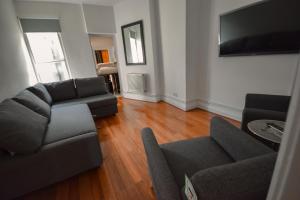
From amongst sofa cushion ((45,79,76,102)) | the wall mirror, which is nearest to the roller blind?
sofa cushion ((45,79,76,102))

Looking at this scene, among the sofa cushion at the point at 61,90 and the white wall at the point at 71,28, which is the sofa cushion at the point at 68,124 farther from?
the white wall at the point at 71,28

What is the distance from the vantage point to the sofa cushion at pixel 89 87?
3127 millimetres

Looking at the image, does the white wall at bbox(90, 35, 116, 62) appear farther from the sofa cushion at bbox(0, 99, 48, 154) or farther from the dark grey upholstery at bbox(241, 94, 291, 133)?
the dark grey upholstery at bbox(241, 94, 291, 133)

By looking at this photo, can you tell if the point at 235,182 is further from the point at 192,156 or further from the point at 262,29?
the point at 262,29

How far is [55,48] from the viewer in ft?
12.3

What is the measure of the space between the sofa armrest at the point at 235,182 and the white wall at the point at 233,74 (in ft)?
6.08

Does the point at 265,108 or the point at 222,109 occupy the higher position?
the point at 265,108

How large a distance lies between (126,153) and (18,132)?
1.15 meters

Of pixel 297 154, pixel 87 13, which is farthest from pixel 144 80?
pixel 297 154

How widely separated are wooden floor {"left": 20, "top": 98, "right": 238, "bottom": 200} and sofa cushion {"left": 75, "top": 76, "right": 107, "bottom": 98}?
0.66 m

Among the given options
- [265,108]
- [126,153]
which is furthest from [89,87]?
[265,108]

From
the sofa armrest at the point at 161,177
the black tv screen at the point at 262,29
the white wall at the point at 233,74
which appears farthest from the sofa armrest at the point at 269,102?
the sofa armrest at the point at 161,177

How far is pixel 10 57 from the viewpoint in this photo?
2.36 m

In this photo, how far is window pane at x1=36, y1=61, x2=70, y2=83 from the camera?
3.69m
